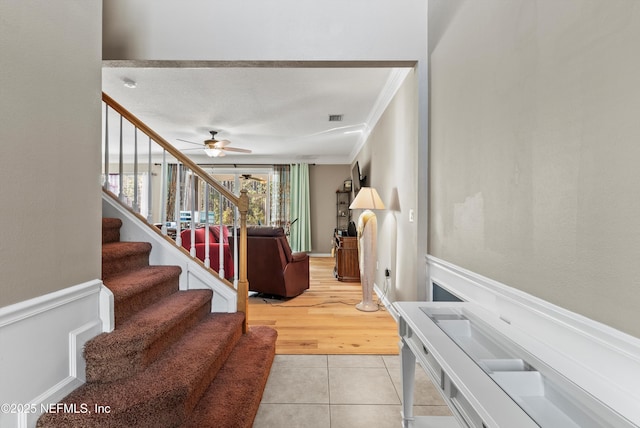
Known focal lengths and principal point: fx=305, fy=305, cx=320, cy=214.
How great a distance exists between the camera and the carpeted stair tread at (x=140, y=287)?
1.80 metres

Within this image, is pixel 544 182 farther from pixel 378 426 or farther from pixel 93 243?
pixel 93 243

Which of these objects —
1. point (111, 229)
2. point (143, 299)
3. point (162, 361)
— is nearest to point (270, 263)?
point (111, 229)

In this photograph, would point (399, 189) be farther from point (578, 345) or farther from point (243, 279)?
point (578, 345)

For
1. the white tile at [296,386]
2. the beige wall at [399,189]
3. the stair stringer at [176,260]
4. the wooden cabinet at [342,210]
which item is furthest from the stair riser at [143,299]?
the wooden cabinet at [342,210]

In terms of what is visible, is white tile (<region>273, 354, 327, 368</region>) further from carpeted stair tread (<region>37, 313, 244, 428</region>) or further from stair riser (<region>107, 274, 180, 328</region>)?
stair riser (<region>107, 274, 180, 328</region>)

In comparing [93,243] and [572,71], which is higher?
[572,71]

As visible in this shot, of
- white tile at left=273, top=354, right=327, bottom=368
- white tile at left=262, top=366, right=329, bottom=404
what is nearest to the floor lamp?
white tile at left=273, top=354, right=327, bottom=368

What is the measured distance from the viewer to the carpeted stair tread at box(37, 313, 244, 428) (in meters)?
1.27

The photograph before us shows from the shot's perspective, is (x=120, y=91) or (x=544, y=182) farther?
(x=120, y=91)

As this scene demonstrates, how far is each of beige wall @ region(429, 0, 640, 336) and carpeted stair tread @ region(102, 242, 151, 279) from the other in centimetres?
228

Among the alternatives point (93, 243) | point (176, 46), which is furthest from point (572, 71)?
point (176, 46)

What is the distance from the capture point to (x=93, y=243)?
1.60 metres

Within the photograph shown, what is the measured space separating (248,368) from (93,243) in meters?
1.19

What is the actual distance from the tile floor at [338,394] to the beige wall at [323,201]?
5502 millimetres
